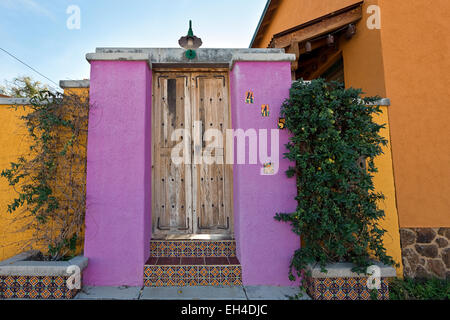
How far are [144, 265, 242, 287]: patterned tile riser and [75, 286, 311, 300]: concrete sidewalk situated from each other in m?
0.07

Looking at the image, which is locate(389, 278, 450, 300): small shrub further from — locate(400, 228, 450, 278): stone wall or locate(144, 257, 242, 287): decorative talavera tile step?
locate(144, 257, 242, 287): decorative talavera tile step

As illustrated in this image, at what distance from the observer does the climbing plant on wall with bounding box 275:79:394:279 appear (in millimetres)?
2846

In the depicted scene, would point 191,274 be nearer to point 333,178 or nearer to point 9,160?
point 333,178

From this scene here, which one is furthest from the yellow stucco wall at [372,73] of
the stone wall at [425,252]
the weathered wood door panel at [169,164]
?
the weathered wood door panel at [169,164]

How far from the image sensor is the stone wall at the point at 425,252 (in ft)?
11.0

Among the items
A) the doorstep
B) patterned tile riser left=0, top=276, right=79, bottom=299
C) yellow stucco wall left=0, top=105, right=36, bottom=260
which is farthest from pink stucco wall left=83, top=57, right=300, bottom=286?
yellow stucco wall left=0, top=105, right=36, bottom=260

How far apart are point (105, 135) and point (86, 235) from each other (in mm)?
1309

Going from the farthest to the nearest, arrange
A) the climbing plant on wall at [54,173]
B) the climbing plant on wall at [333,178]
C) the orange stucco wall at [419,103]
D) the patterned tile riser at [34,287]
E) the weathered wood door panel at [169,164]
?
the weathered wood door panel at [169,164]
the orange stucco wall at [419,103]
the climbing plant on wall at [54,173]
the climbing plant on wall at [333,178]
the patterned tile riser at [34,287]

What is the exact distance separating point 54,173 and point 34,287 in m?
1.36

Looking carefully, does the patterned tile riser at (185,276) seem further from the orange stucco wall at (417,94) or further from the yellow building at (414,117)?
the orange stucco wall at (417,94)

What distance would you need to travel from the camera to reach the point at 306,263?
115 inches

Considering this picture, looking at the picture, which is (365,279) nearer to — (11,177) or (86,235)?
(86,235)

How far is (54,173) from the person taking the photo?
3.28 meters

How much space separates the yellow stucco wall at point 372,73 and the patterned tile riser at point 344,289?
2.58 ft
